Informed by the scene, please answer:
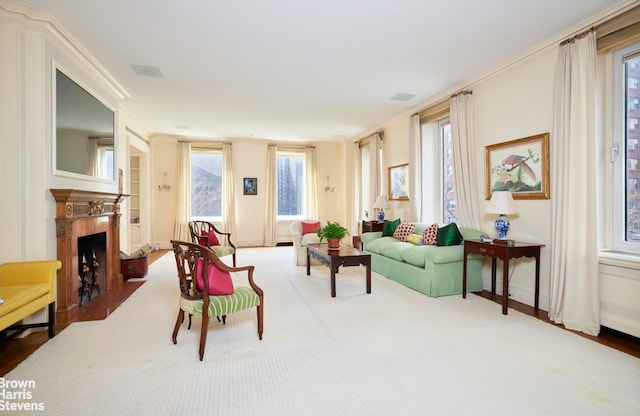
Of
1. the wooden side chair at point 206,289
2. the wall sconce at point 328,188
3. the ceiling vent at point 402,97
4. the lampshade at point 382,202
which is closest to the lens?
the wooden side chair at point 206,289

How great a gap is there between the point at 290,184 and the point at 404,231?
465 cm

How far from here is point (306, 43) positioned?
11.5 feet

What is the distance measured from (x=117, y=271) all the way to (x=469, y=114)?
5781 millimetres

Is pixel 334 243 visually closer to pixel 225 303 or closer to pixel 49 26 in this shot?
pixel 225 303

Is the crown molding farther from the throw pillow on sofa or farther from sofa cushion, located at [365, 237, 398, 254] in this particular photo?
the throw pillow on sofa

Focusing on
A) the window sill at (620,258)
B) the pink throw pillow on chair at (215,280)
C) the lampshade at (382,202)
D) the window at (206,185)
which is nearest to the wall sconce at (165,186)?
the window at (206,185)

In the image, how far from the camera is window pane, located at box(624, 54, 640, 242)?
296 centimetres

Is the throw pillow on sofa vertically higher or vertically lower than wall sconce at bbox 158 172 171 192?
lower

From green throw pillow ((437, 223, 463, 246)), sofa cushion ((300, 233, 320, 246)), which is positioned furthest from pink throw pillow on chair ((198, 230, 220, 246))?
green throw pillow ((437, 223, 463, 246))

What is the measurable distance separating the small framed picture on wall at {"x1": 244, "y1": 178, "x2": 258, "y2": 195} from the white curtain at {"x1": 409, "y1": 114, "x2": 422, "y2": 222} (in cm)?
466

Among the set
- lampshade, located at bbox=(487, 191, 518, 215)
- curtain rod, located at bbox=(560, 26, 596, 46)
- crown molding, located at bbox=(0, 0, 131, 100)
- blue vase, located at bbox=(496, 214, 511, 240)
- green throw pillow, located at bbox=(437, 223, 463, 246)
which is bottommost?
green throw pillow, located at bbox=(437, 223, 463, 246)

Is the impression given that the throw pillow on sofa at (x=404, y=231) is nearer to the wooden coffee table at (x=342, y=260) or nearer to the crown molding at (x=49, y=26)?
the wooden coffee table at (x=342, y=260)

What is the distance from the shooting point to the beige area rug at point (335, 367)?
6.33 ft

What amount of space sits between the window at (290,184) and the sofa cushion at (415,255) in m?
5.13
